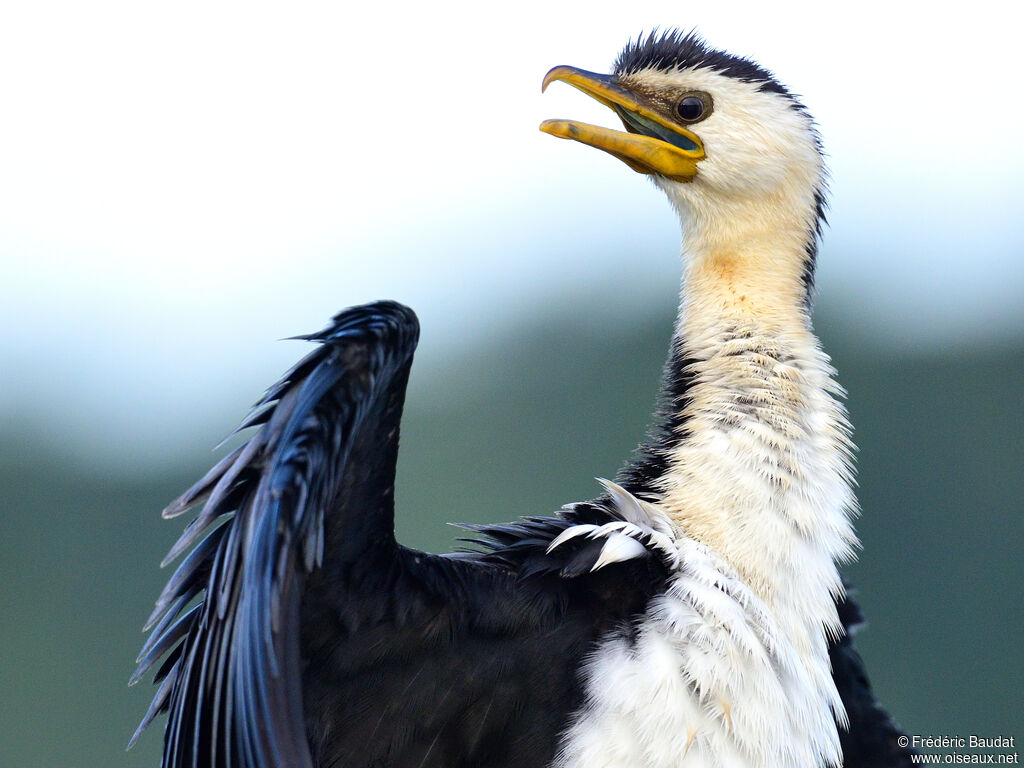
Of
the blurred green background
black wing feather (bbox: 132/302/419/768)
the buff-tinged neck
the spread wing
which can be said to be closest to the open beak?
the buff-tinged neck

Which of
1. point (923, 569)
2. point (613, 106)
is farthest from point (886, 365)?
point (613, 106)

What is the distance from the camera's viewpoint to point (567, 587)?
3.85 metres

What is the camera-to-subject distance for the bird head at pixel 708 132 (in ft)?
16.0

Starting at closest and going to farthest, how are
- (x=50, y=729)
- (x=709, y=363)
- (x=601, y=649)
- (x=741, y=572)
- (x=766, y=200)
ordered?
1. (x=601, y=649)
2. (x=741, y=572)
3. (x=709, y=363)
4. (x=766, y=200)
5. (x=50, y=729)

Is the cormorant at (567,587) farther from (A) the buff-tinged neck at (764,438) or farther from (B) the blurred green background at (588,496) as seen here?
(B) the blurred green background at (588,496)

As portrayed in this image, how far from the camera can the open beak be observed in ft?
16.1

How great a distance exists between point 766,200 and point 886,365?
16940mm

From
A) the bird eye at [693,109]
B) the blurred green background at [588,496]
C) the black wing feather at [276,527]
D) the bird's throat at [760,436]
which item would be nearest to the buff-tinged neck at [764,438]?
the bird's throat at [760,436]

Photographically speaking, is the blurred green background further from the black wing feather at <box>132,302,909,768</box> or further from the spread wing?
the black wing feather at <box>132,302,909,768</box>

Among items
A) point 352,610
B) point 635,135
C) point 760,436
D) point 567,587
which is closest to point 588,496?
point 635,135

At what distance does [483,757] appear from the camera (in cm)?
366

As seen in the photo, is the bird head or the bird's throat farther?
the bird head

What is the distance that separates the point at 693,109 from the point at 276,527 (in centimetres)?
273

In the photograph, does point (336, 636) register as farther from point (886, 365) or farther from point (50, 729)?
point (886, 365)
